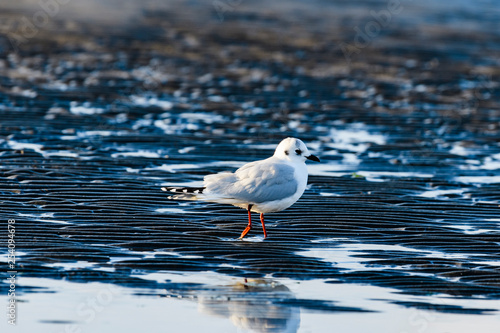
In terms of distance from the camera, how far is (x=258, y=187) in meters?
9.31

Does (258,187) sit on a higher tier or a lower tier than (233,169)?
lower

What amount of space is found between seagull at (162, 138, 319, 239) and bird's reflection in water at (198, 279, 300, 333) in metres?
1.59

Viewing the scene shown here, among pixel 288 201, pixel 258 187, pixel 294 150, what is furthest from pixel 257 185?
pixel 294 150

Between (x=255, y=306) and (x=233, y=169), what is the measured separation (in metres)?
5.39

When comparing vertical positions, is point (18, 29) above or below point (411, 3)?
below

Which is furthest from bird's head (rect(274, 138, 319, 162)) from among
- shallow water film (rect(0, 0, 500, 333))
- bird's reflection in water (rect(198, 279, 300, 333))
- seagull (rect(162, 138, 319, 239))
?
bird's reflection in water (rect(198, 279, 300, 333))

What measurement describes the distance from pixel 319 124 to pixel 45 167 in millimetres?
5787

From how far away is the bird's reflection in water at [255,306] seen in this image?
686 cm

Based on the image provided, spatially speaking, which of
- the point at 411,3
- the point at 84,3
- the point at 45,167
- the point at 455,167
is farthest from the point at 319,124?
the point at 411,3

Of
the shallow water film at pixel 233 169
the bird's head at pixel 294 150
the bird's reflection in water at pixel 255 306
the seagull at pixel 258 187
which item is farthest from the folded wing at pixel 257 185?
the bird's reflection in water at pixel 255 306

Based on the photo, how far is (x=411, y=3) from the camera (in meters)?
38.5

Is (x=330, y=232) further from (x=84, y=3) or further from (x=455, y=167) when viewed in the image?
(x=84, y=3)

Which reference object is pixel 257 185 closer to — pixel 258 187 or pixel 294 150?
pixel 258 187

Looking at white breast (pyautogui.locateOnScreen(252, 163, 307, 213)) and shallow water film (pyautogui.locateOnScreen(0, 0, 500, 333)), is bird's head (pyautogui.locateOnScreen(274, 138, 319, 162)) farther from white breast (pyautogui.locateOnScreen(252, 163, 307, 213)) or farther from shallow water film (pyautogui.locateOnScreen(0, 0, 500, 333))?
shallow water film (pyautogui.locateOnScreen(0, 0, 500, 333))
